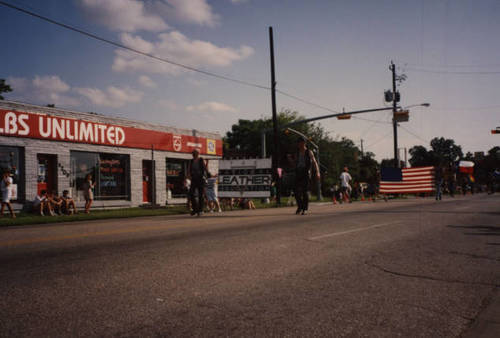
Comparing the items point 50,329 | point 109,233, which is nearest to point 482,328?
point 50,329

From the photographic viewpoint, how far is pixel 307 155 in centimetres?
1046

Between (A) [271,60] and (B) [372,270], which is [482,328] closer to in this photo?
(B) [372,270]

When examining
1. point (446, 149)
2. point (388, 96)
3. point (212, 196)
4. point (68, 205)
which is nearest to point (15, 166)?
point (68, 205)

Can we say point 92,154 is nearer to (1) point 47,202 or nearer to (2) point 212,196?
(1) point 47,202

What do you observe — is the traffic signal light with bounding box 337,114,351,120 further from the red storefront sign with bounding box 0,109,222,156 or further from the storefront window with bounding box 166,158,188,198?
the storefront window with bounding box 166,158,188,198

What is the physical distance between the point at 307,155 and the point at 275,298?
7728 millimetres

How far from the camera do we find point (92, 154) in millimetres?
19531

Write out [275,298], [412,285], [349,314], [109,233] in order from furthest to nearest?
[109,233] < [412,285] < [275,298] < [349,314]

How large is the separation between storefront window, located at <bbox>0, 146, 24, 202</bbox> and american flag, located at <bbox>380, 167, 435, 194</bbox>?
64.5ft

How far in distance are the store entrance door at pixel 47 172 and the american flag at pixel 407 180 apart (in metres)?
18.5

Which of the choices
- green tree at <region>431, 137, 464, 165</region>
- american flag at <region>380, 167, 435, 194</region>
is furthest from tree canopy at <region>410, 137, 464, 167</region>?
american flag at <region>380, 167, 435, 194</region>

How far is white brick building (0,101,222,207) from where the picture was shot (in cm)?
1628

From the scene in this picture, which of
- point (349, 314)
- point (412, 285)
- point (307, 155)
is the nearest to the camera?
point (349, 314)

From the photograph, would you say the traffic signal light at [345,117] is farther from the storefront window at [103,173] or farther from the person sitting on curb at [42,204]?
the person sitting on curb at [42,204]
